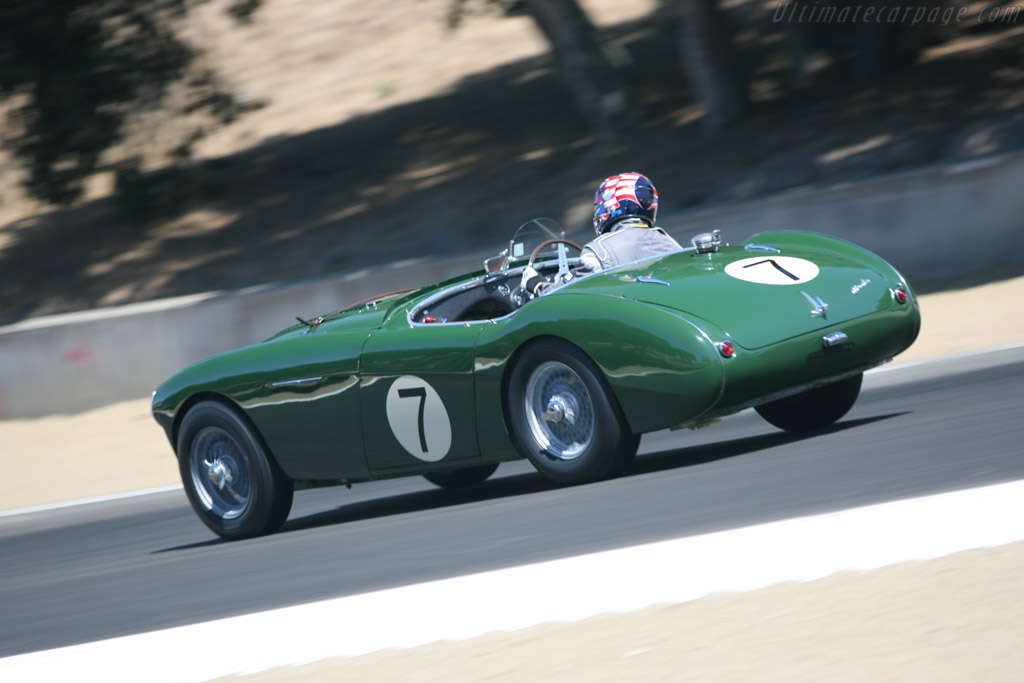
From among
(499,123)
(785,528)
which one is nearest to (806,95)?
(499,123)

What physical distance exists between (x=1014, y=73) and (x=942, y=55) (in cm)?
150

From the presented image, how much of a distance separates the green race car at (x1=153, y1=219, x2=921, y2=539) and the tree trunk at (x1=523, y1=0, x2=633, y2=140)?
11.5 meters

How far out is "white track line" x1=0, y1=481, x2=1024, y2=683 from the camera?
3953 millimetres

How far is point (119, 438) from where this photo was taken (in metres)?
13.1

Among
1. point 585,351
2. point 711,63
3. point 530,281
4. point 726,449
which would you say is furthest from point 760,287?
point 711,63

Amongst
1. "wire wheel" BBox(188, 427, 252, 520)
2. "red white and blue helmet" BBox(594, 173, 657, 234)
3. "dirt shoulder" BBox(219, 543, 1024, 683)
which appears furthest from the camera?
"wire wheel" BBox(188, 427, 252, 520)

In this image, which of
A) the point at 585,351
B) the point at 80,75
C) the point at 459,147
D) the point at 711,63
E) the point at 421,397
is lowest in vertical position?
the point at 421,397

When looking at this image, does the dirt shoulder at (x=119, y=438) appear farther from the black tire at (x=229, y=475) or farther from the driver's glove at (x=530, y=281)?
the driver's glove at (x=530, y=281)

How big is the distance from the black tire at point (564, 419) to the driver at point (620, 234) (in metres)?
0.68

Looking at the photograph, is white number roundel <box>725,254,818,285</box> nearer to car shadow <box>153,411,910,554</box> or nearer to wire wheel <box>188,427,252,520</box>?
car shadow <box>153,411,910,554</box>

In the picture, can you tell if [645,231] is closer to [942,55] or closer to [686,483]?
[686,483]

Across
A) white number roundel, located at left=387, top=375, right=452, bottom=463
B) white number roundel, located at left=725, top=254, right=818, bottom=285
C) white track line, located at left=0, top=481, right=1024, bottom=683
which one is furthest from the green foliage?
white track line, located at left=0, top=481, right=1024, bottom=683

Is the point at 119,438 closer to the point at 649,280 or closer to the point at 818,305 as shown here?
the point at 649,280

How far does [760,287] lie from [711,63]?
12655mm
